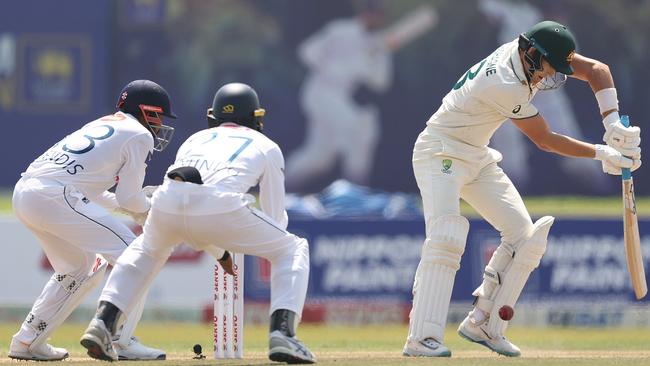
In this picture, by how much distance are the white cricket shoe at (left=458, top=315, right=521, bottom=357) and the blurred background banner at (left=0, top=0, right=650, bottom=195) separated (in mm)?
10884

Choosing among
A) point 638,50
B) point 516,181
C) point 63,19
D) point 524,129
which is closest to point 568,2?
point 638,50

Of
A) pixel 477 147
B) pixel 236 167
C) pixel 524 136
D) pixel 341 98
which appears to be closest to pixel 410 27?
pixel 341 98

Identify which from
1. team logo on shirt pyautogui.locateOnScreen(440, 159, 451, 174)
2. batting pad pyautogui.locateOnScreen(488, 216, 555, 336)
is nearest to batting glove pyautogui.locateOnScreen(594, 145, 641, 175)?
batting pad pyautogui.locateOnScreen(488, 216, 555, 336)

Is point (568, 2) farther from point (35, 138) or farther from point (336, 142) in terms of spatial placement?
point (35, 138)

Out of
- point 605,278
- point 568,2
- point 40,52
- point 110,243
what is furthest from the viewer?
point 568,2

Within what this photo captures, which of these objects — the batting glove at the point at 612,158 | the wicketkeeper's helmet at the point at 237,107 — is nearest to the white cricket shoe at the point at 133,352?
the wicketkeeper's helmet at the point at 237,107

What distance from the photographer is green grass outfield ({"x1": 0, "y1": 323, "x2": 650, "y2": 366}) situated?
26.5 feet

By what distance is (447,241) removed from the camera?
28.2 feet

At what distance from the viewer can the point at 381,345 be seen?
1092 cm

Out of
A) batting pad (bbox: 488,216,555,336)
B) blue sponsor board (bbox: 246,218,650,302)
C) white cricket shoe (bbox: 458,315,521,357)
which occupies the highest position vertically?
batting pad (bbox: 488,216,555,336)

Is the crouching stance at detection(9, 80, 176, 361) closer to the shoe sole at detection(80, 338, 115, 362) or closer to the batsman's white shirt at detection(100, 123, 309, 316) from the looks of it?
the batsman's white shirt at detection(100, 123, 309, 316)

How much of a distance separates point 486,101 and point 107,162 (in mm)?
2179

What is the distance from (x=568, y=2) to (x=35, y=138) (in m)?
7.42

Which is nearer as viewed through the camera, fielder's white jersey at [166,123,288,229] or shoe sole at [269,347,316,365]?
shoe sole at [269,347,316,365]
